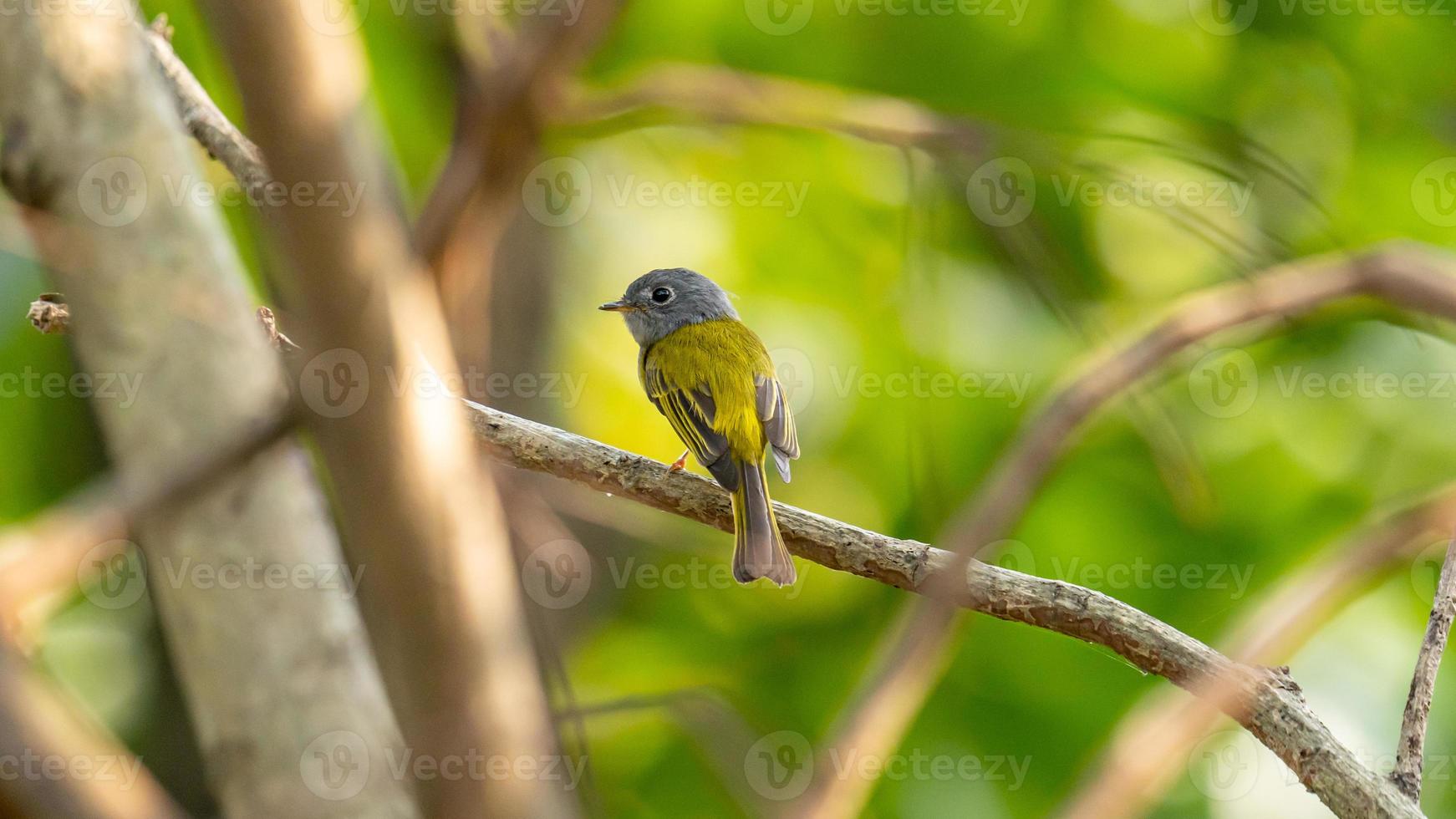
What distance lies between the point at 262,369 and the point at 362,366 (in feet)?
5.21

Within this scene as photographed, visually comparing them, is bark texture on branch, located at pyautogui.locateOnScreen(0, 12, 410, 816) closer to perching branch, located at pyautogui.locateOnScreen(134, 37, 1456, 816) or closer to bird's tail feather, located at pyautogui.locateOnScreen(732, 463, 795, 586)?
perching branch, located at pyautogui.locateOnScreen(134, 37, 1456, 816)

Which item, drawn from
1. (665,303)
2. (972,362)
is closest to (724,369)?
(665,303)

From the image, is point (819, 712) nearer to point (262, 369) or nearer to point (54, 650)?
point (54, 650)

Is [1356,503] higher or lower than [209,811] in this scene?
higher

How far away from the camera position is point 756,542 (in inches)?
125

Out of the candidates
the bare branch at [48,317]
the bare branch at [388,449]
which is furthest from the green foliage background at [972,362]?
the bare branch at [388,449]

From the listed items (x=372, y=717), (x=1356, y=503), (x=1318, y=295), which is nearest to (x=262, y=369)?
(x=372, y=717)

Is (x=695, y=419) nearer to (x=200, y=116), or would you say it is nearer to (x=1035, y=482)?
(x=200, y=116)

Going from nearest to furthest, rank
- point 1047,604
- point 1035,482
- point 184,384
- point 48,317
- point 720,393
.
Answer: point 1035,482, point 184,384, point 1047,604, point 48,317, point 720,393

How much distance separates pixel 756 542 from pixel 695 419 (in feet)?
3.07

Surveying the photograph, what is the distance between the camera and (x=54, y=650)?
494 cm

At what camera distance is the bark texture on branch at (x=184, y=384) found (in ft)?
6.45

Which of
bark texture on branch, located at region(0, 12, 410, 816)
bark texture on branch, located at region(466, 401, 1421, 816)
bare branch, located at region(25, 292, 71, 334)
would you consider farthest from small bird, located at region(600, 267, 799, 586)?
bare branch, located at region(25, 292, 71, 334)

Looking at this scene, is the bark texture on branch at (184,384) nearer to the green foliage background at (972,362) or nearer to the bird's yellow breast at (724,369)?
the bird's yellow breast at (724,369)
